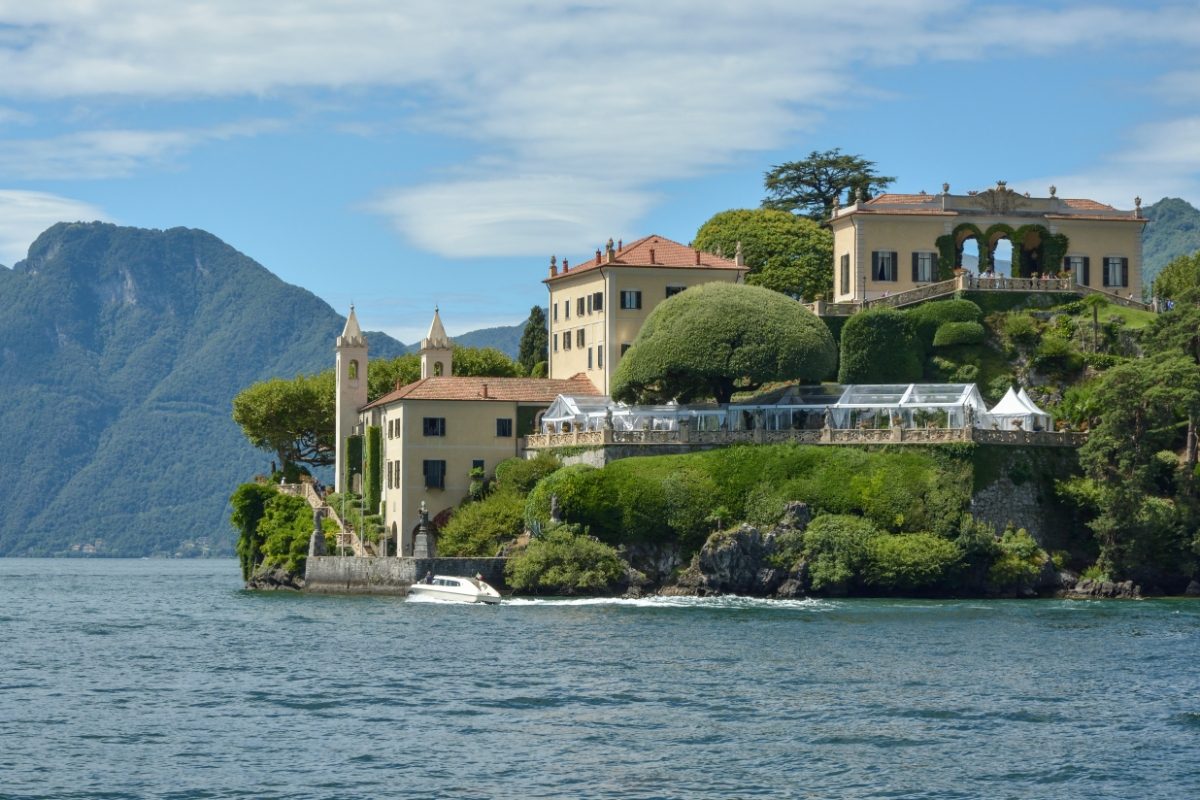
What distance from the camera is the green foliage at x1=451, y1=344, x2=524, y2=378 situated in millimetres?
116456

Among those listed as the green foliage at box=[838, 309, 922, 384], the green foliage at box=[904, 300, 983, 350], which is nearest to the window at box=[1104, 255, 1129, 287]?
the green foliage at box=[904, 300, 983, 350]

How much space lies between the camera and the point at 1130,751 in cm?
4116

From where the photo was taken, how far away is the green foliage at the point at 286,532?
9406cm

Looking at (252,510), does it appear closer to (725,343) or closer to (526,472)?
(526,472)

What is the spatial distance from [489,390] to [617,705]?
4720cm

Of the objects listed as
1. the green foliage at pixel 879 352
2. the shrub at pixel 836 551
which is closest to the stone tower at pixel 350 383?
the green foliage at pixel 879 352

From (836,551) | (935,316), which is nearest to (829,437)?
(836,551)

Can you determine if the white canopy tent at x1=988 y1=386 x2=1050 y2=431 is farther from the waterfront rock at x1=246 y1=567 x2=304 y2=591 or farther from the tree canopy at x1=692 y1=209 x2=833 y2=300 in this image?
the waterfront rock at x1=246 y1=567 x2=304 y2=591

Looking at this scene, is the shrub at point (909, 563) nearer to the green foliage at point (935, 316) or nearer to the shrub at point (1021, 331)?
the green foliage at point (935, 316)

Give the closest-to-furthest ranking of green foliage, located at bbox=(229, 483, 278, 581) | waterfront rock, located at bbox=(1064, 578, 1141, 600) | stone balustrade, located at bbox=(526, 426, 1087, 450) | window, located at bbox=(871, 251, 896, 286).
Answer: waterfront rock, located at bbox=(1064, 578, 1141, 600), stone balustrade, located at bbox=(526, 426, 1087, 450), green foliage, located at bbox=(229, 483, 278, 581), window, located at bbox=(871, 251, 896, 286)

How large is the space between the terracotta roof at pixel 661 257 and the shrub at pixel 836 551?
23.0m

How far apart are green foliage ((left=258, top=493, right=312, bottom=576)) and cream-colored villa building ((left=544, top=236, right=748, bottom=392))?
54.3 feet

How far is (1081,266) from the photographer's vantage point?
103 meters

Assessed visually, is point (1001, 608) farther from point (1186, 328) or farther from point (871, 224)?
point (871, 224)
